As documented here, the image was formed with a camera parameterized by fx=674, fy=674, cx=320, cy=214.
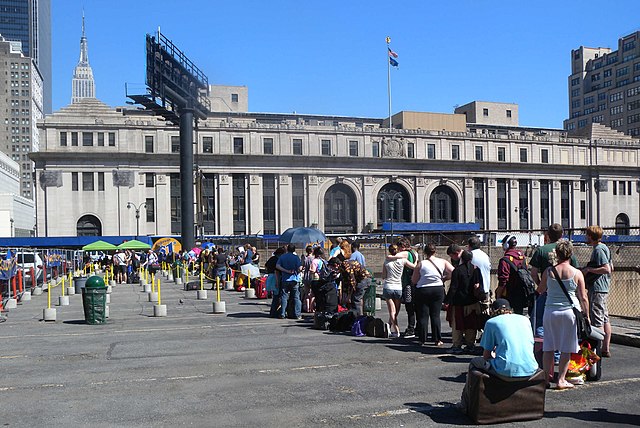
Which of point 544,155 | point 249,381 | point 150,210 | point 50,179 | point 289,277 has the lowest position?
point 249,381

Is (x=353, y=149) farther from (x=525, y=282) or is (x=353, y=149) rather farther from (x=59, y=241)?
(x=525, y=282)

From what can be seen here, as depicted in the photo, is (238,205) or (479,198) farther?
(479,198)

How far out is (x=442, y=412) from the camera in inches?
315

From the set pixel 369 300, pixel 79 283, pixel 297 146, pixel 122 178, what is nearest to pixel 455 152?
pixel 297 146

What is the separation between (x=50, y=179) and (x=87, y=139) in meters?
6.47

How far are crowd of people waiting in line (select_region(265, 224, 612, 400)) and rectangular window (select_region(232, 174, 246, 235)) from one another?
6947 cm

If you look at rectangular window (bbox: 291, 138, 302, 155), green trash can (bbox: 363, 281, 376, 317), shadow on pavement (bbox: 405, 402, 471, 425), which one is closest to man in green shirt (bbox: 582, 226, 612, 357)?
shadow on pavement (bbox: 405, 402, 471, 425)

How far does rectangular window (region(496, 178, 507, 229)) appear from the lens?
97500 mm

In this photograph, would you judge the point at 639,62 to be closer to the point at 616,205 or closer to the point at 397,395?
the point at 616,205

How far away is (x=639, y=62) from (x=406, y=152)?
2575 inches

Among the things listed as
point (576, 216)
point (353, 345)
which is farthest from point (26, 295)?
point (576, 216)

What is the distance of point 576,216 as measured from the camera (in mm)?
101938

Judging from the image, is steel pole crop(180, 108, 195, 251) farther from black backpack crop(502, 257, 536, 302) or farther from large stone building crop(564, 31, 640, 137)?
large stone building crop(564, 31, 640, 137)

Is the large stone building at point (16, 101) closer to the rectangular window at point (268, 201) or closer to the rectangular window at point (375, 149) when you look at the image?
the rectangular window at point (268, 201)
